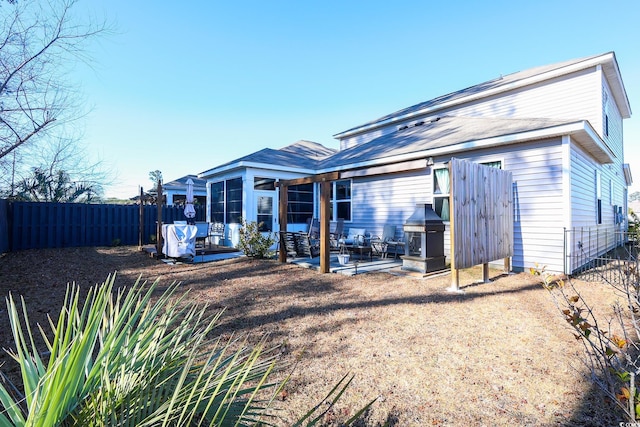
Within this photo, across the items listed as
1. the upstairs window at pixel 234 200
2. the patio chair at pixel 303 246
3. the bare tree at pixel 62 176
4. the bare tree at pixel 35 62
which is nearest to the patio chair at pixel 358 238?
the patio chair at pixel 303 246

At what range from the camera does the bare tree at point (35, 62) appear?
776cm

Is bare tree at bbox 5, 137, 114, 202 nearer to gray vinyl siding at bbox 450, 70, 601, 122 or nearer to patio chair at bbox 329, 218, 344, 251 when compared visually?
patio chair at bbox 329, 218, 344, 251

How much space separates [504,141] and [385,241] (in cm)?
411

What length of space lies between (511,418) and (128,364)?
2.58m

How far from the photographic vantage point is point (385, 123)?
14.7 meters

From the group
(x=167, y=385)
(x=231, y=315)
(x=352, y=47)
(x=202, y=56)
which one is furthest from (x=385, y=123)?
(x=167, y=385)

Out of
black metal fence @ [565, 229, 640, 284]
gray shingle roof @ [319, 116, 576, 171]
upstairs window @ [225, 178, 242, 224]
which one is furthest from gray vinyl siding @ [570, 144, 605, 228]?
upstairs window @ [225, 178, 242, 224]

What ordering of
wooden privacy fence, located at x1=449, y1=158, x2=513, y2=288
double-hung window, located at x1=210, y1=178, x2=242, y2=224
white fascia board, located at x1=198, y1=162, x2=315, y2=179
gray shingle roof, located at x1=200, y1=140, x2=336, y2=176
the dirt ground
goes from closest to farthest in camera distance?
the dirt ground, wooden privacy fence, located at x1=449, y1=158, x2=513, y2=288, white fascia board, located at x1=198, y1=162, x2=315, y2=179, gray shingle roof, located at x1=200, y1=140, x2=336, y2=176, double-hung window, located at x1=210, y1=178, x2=242, y2=224

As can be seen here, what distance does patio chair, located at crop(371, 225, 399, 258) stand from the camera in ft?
31.6

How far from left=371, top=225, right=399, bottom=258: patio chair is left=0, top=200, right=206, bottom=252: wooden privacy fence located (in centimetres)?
1079

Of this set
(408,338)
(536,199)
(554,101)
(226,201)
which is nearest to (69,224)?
(226,201)

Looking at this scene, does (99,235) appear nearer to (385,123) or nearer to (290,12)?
(290,12)

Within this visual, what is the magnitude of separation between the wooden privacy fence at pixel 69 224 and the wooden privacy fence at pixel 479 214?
1375cm

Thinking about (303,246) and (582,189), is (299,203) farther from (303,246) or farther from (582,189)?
(582,189)
